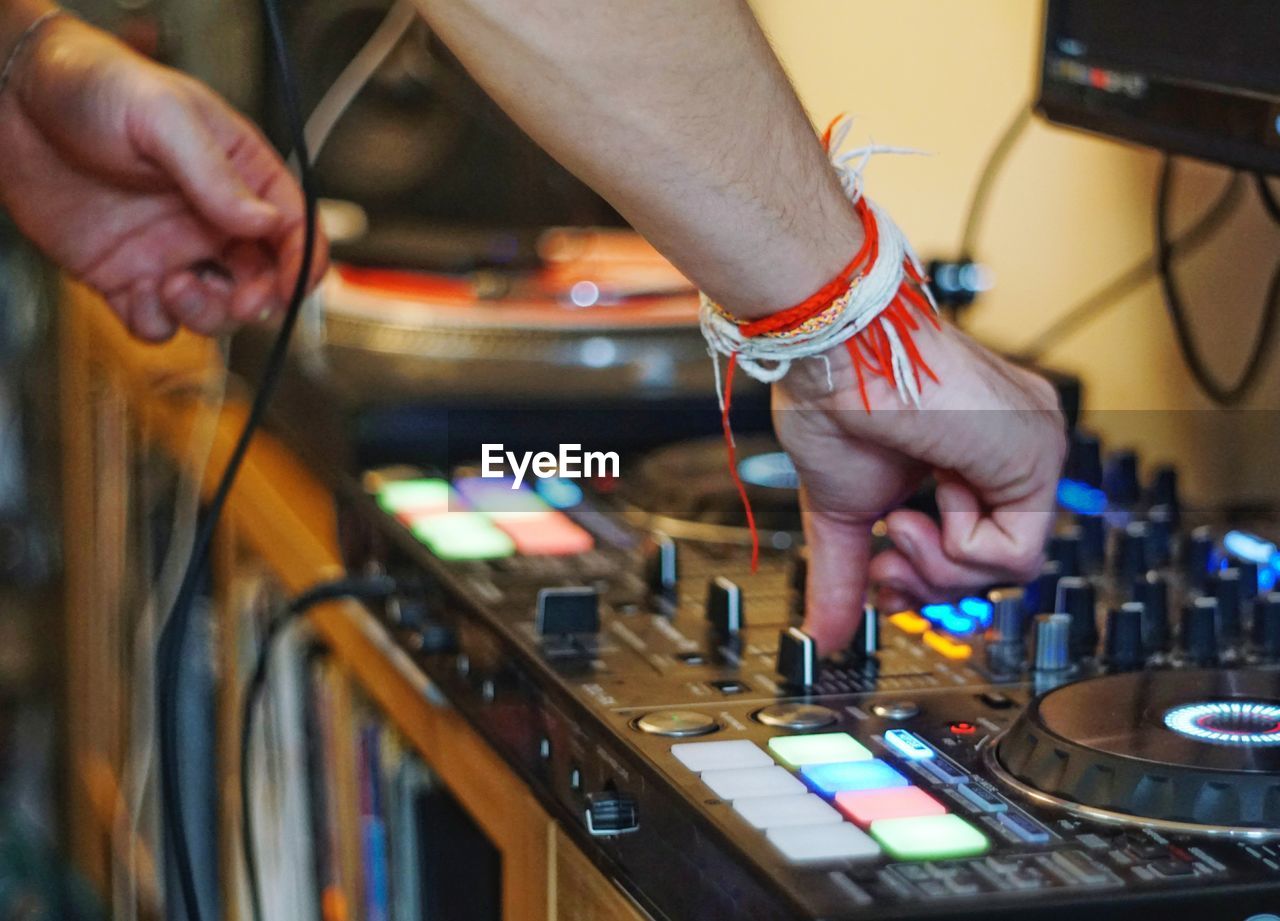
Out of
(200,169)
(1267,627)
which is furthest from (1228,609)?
(200,169)

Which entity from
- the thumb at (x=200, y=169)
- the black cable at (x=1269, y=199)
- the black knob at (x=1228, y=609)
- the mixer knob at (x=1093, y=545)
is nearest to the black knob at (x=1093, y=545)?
the mixer knob at (x=1093, y=545)

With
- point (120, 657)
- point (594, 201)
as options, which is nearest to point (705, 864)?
point (594, 201)

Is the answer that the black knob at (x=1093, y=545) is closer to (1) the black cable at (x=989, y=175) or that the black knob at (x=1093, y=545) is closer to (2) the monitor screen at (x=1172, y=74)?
(2) the monitor screen at (x=1172, y=74)

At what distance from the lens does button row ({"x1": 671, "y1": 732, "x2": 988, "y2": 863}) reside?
51 centimetres

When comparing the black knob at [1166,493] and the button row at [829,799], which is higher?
the black knob at [1166,493]

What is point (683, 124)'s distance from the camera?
611 mm

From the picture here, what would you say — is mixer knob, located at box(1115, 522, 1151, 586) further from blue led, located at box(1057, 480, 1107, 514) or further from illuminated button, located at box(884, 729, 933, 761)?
illuminated button, located at box(884, 729, 933, 761)

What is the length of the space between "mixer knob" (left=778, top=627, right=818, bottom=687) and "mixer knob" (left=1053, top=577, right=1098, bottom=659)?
11cm

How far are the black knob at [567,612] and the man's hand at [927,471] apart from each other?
0.31 feet

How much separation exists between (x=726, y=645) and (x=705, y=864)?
212mm

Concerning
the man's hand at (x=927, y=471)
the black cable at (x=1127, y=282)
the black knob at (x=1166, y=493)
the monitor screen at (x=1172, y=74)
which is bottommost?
the black knob at (x=1166, y=493)

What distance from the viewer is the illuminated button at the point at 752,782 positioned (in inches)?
21.8

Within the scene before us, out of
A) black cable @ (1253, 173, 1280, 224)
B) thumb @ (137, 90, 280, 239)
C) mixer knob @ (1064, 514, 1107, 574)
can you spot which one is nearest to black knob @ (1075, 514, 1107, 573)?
mixer knob @ (1064, 514, 1107, 574)

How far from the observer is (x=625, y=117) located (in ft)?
1.98
